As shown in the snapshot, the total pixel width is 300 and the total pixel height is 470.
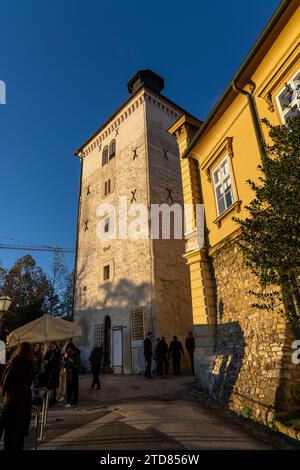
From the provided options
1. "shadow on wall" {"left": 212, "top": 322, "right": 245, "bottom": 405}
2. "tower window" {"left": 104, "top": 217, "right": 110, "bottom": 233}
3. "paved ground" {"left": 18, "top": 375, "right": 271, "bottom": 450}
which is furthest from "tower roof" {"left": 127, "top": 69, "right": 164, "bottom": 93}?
"paved ground" {"left": 18, "top": 375, "right": 271, "bottom": 450}

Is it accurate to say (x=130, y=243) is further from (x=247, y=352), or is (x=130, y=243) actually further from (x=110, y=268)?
(x=247, y=352)

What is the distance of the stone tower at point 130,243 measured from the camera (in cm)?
1636

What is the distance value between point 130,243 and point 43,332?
→ 30.7 feet

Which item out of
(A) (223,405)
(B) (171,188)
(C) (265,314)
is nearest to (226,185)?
(C) (265,314)

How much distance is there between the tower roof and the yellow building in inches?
635

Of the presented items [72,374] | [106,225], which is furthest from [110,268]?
[72,374]

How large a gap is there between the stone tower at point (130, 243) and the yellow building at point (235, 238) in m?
6.57

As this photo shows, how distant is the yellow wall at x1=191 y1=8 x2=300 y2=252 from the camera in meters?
7.26

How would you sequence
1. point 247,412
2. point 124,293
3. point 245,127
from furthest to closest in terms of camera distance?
point 124,293 → point 245,127 → point 247,412

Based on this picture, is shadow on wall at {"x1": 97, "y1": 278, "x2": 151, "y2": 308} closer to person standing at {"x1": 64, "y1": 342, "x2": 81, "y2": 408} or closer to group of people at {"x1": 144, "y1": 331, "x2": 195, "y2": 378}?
group of people at {"x1": 144, "y1": 331, "x2": 195, "y2": 378}

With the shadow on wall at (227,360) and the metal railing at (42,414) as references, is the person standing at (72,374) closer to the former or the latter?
the metal railing at (42,414)

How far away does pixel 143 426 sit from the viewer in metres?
5.58

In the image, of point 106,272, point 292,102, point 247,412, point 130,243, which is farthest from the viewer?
point 106,272

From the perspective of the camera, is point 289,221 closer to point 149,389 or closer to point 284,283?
point 284,283
